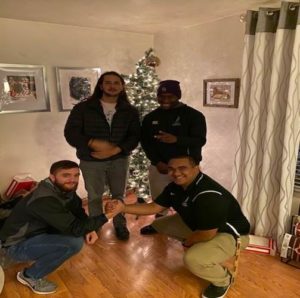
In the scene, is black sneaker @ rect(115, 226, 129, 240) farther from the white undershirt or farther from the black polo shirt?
the white undershirt

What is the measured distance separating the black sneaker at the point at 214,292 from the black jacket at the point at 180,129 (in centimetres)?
100

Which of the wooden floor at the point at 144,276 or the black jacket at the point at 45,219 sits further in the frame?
the wooden floor at the point at 144,276

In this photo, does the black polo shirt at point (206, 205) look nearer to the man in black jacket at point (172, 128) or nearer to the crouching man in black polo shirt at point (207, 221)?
the crouching man in black polo shirt at point (207, 221)

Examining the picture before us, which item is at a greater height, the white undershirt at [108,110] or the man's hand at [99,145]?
the white undershirt at [108,110]

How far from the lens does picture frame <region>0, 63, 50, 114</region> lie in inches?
127

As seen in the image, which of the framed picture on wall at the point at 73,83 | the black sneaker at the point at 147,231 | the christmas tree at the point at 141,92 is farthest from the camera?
the framed picture on wall at the point at 73,83

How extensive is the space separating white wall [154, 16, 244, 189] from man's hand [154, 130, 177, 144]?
118cm

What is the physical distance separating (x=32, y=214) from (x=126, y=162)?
1015 mm

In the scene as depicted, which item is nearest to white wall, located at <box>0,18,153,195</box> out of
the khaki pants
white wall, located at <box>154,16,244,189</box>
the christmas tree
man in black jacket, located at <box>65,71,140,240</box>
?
the christmas tree

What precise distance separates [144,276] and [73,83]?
2.50 m

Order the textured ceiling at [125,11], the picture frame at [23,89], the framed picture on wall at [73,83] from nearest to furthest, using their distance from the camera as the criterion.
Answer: the textured ceiling at [125,11] < the picture frame at [23,89] < the framed picture on wall at [73,83]

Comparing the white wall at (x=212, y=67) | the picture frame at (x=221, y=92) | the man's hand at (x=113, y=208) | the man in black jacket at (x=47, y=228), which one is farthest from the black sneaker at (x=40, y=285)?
the picture frame at (x=221, y=92)

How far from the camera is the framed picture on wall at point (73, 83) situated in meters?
3.55

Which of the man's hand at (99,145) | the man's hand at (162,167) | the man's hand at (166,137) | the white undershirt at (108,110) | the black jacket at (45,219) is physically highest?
the white undershirt at (108,110)
